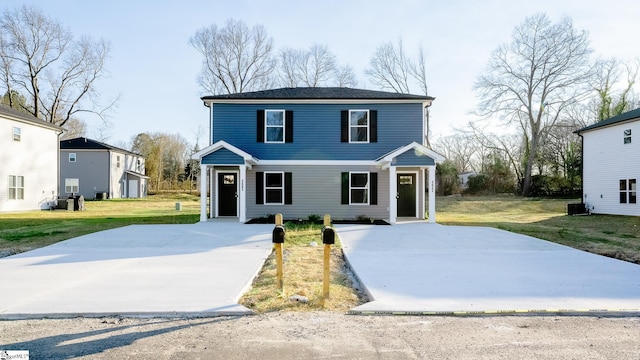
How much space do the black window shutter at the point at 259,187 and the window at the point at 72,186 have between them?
85.5 ft

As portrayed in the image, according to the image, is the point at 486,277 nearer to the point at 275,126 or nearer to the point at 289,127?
the point at 289,127

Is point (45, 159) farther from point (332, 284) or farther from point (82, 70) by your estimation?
point (332, 284)

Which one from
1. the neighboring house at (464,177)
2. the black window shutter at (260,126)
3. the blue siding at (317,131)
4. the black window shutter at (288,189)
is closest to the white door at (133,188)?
the blue siding at (317,131)

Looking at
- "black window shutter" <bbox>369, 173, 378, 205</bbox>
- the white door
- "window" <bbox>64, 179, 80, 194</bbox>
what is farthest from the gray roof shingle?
the white door

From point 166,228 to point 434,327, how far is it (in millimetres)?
10311

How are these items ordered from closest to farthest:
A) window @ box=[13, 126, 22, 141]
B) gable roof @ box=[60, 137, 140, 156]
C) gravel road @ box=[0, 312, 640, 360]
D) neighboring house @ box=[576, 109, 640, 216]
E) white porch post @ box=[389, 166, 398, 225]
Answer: gravel road @ box=[0, 312, 640, 360]
white porch post @ box=[389, 166, 398, 225]
neighboring house @ box=[576, 109, 640, 216]
window @ box=[13, 126, 22, 141]
gable roof @ box=[60, 137, 140, 156]

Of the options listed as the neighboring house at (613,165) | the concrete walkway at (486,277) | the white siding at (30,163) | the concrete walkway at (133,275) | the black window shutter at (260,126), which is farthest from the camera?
the white siding at (30,163)

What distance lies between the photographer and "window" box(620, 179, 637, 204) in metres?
17.7

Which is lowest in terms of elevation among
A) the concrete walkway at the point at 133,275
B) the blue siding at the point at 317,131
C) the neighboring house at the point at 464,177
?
the concrete walkway at the point at 133,275

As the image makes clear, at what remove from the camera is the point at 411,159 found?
14.1m

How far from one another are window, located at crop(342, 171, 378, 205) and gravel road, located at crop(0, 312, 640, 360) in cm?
1105

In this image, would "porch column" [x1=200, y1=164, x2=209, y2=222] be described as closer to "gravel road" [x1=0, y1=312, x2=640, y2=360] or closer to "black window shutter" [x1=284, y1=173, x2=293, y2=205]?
"black window shutter" [x1=284, y1=173, x2=293, y2=205]

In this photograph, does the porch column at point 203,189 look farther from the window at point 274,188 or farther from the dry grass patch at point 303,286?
the dry grass patch at point 303,286

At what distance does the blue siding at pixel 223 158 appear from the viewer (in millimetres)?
14000
